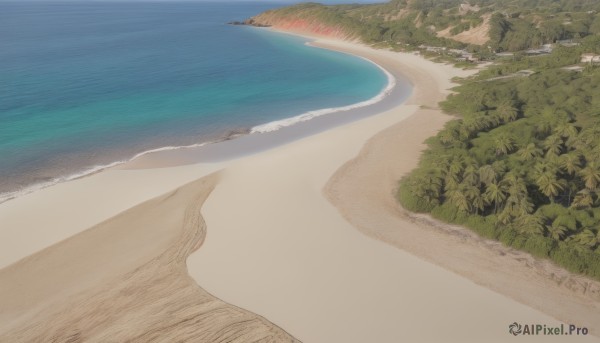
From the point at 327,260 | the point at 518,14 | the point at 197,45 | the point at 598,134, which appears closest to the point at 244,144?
the point at 327,260

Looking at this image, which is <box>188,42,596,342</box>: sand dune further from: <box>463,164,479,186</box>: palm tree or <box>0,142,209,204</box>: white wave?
<box>0,142,209,204</box>: white wave

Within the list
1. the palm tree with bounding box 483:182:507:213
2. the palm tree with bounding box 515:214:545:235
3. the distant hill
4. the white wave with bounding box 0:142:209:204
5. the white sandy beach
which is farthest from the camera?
the distant hill

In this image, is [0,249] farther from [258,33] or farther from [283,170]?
[258,33]

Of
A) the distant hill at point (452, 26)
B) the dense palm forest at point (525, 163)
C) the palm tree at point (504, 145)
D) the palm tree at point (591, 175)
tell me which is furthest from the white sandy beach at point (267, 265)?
the distant hill at point (452, 26)

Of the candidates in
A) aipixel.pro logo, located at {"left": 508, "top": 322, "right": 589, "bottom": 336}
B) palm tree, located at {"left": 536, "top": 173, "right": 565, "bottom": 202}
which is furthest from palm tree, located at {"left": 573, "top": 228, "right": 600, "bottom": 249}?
aipixel.pro logo, located at {"left": 508, "top": 322, "right": 589, "bottom": 336}

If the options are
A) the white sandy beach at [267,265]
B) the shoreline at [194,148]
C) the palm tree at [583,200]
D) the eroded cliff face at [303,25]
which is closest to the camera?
the white sandy beach at [267,265]

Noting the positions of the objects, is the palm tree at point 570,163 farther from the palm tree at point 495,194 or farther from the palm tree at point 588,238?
the palm tree at point 588,238

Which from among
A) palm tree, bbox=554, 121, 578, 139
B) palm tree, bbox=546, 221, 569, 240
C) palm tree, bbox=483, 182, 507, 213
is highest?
palm tree, bbox=554, 121, 578, 139

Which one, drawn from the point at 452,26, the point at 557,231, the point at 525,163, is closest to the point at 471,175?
the point at 525,163
